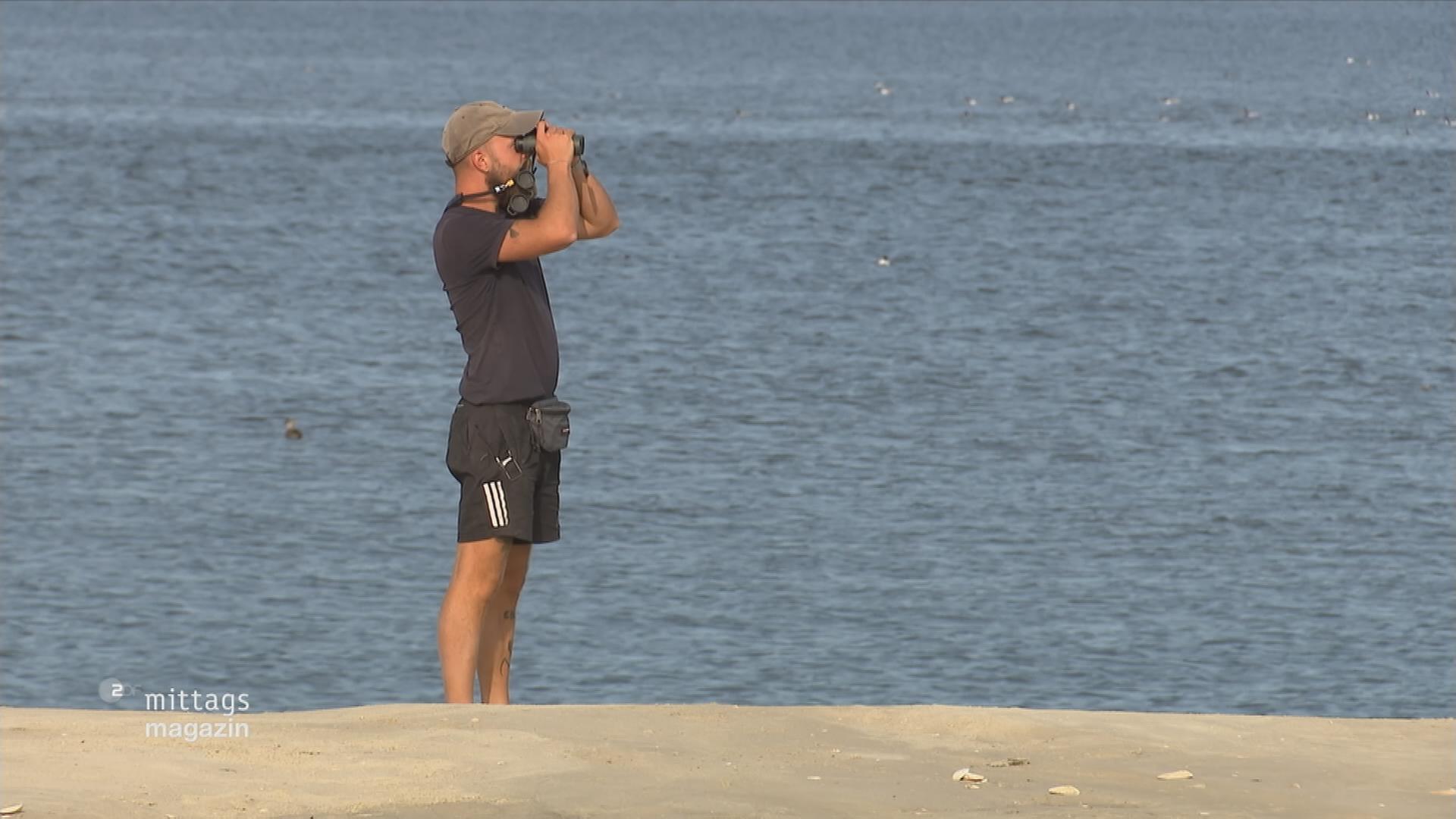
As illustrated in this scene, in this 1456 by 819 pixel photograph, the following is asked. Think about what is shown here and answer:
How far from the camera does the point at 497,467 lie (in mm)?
7555

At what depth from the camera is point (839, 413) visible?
25.1 m

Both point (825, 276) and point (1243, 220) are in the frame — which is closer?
point (825, 276)

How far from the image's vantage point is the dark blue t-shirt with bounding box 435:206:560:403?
24.7ft

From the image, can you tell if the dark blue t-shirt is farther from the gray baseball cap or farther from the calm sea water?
the calm sea water

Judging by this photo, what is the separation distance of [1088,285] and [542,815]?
1204 inches

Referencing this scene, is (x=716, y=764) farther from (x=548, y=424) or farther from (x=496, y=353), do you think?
(x=496, y=353)

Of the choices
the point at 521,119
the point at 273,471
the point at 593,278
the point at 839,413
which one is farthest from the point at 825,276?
the point at 521,119

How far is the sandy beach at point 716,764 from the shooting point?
6.24m

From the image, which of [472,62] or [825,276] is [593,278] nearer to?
[825,276]

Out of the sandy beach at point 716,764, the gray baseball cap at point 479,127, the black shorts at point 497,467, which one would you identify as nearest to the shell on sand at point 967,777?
the sandy beach at point 716,764

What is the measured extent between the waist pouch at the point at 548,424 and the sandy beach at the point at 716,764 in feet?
2.66

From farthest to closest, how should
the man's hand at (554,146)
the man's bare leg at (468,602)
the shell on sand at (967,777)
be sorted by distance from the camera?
1. the man's bare leg at (468,602)
2. the man's hand at (554,146)
3. the shell on sand at (967,777)

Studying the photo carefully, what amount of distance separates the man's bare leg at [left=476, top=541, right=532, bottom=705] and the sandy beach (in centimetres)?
42

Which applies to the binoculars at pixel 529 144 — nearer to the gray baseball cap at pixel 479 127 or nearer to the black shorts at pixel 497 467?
the gray baseball cap at pixel 479 127
